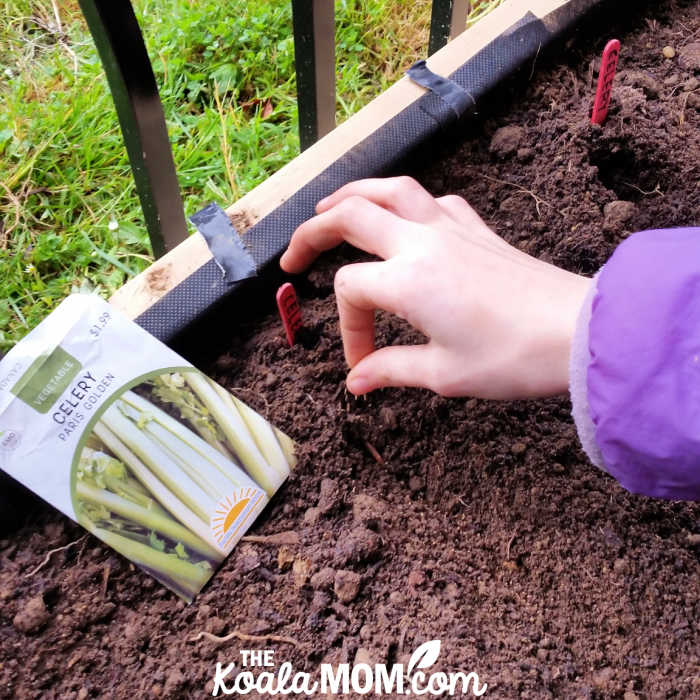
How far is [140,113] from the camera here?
3.27 feet

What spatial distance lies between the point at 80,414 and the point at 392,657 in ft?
1.51

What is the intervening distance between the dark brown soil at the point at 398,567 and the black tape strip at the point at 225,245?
4.0 inches

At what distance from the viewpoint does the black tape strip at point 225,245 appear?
39.9 inches

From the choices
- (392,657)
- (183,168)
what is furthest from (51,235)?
(392,657)

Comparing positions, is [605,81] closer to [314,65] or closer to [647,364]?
[314,65]

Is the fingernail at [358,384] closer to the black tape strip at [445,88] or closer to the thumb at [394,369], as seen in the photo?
the thumb at [394,369]

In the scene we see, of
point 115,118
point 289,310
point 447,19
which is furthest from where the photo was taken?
A: point 115,118

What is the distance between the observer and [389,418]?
96cm

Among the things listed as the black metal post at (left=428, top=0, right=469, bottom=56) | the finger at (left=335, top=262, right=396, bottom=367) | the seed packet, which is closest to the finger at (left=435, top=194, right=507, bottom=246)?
the finger at (left=335, top=262, right=396, bottom=367)

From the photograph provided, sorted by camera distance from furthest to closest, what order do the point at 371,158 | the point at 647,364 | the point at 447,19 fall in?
the point at 447,19 < the point at 371,158 < the point at 647,364

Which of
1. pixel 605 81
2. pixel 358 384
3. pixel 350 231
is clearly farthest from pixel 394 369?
pixel 605 81

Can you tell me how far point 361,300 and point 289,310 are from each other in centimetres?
17

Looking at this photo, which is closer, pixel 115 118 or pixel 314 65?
pixel 314 65

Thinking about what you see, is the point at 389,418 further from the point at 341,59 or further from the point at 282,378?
the point at 341,59
